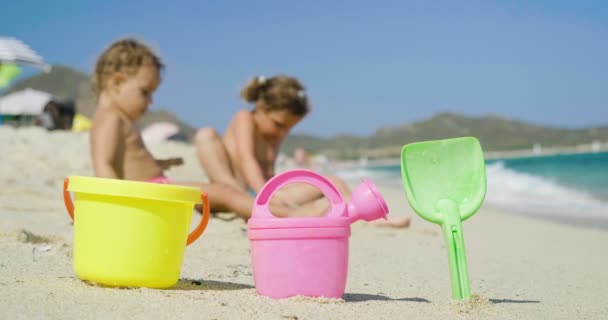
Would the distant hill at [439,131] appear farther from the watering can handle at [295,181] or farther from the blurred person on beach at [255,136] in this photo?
the watering can handle at [295,181]

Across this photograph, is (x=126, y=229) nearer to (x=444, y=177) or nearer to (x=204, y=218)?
(x=204, y=218)

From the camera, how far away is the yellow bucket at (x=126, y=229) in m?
1.74

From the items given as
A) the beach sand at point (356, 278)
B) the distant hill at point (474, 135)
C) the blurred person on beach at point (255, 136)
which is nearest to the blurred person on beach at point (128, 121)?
the beach sand at point (356, 278)

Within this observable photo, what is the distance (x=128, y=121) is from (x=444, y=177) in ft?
6.53

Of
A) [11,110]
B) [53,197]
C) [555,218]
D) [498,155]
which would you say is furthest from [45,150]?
[498,155]

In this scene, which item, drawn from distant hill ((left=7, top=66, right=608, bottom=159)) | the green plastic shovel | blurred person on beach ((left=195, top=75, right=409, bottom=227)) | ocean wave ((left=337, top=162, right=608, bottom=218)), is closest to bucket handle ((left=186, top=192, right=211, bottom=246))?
the green plastic shovel

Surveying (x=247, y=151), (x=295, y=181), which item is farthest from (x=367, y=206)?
(x=247, y=151)

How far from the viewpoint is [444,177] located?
1.97 metres

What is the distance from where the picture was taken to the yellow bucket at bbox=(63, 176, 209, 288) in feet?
5.72

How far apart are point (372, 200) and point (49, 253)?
1266 mm

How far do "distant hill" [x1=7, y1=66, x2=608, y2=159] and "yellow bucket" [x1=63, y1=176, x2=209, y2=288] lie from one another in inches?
1618

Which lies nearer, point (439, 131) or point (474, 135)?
point (474, 135)

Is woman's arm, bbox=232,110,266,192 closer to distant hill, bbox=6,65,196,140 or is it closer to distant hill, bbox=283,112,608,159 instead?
distant hill, bbox=6,65,196,140

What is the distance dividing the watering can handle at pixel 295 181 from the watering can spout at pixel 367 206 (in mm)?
41
